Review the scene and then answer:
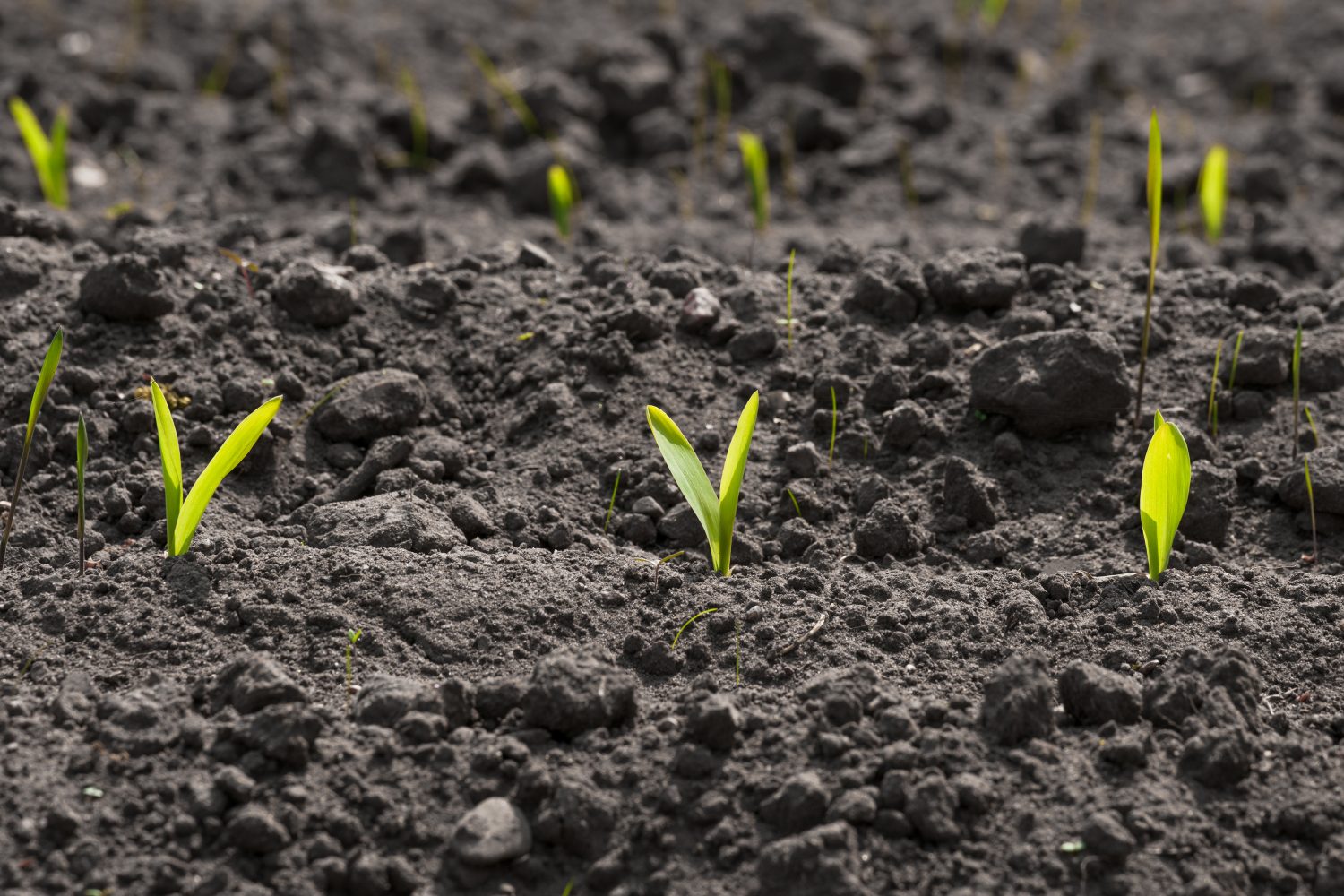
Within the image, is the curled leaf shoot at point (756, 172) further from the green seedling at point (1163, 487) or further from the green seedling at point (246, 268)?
the green seedling at point (1163, 487)

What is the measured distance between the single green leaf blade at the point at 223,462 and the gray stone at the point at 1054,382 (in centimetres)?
132

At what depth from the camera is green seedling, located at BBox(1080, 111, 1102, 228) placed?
13.0 ft

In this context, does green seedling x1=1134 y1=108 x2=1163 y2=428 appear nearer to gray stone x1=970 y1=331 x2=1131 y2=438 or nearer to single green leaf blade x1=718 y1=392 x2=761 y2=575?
gray stone x1=970 y1=331 x2=1131 y2=438

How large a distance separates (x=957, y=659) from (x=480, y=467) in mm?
987

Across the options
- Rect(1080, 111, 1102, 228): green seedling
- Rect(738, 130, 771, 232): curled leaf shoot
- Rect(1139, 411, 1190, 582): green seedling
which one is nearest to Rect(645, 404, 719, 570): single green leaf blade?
Rect(1139, 411, 1190, 582): green seedling

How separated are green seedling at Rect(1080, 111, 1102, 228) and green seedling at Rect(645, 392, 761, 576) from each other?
2.09 m

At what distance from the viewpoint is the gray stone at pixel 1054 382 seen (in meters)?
2.55

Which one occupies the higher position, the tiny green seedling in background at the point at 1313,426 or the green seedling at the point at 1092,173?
the green seedling at the point at 1092,173

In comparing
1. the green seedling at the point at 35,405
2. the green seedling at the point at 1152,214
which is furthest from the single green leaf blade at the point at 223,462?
the green seedling at the point at 1152,214

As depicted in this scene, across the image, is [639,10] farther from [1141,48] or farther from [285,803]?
[285,803]

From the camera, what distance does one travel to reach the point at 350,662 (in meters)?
2.05

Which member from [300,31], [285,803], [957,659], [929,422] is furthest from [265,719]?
[300,31]

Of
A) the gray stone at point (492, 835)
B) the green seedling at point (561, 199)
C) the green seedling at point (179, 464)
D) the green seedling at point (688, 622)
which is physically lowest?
the gray stone at point (492, 835)

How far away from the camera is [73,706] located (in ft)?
6.31
